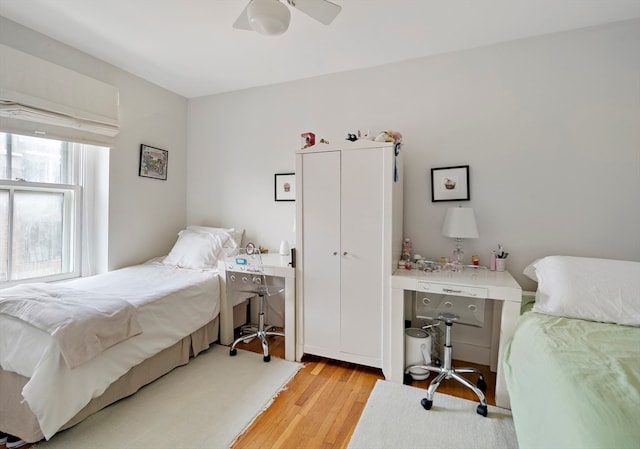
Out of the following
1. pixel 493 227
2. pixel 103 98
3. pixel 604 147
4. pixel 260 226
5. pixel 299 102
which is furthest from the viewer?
pixel 260 226

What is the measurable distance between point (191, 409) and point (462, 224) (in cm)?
232

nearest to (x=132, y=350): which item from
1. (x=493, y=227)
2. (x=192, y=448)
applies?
(x=192, y=448)

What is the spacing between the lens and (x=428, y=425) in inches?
70.4

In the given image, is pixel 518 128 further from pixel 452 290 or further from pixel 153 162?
pixel 153 162

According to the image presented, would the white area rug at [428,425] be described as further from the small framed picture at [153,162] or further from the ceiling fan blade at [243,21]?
the small framed picture at [153,162]

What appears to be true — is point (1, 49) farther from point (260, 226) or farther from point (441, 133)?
point (441, 133)

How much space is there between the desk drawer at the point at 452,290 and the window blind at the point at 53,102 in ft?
9.95

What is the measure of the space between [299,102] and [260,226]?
140 centimetres

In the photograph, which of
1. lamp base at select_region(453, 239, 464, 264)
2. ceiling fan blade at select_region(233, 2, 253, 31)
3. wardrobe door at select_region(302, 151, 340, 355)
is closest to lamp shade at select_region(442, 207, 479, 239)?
lamp base at select_region(453, 239, 464, 264)

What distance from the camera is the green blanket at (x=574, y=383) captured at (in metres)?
0.95

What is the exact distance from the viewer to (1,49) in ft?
6.65

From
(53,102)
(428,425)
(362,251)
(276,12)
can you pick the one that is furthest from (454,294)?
(53,102)

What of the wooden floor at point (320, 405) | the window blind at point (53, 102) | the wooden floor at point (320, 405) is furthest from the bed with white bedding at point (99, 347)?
the window blind at point (53, 102)

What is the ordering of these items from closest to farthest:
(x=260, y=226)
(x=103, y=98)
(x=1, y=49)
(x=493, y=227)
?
(x=1, y=49) → (x=493, y=227) → (x=103, y=98) → (x=260, y=226)
